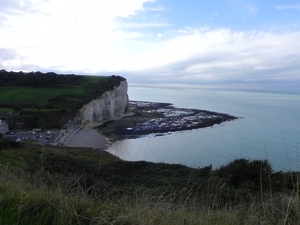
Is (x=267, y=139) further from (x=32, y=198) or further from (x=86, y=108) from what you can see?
(x=32, y=198)

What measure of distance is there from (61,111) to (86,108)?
6189 millimetres

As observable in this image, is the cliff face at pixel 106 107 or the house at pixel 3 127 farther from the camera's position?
the cliff face at pixel 106 107

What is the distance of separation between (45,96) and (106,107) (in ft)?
39.7

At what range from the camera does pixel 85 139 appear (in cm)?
3638

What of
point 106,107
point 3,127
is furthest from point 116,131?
point 3,127

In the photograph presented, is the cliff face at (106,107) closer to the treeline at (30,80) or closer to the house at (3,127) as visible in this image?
the treeline at (30,80)

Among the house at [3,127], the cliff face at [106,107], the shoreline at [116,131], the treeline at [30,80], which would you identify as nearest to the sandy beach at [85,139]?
the shoreline at [116,131]

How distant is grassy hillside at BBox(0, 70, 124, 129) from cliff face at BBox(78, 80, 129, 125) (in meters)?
1.20

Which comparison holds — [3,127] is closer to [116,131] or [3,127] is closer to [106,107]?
[116,131]

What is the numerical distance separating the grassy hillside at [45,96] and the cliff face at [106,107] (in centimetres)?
120

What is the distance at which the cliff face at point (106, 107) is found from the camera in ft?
160

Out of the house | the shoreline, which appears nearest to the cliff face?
the shoreline

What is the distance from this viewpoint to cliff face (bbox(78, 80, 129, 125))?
48.8 m

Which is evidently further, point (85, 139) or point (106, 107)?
point (106, 107)
